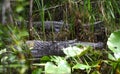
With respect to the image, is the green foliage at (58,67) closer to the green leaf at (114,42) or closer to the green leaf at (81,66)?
the green leaf at (81,66)

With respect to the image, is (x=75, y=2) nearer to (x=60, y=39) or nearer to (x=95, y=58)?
(x=60, y=39)

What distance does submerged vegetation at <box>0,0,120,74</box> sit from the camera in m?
1.64

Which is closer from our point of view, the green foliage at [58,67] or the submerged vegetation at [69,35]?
the submerged vegetation at [69,35]

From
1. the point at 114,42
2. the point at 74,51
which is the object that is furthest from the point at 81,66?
the point at 114,42

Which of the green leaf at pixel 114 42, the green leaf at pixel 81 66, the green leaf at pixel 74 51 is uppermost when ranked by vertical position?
the green leaf at pixel 114 42

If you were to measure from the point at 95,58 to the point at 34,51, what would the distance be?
52cm

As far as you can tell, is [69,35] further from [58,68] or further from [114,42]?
[58,68]

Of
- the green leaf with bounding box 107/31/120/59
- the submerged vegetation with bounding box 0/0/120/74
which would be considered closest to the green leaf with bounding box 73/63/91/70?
the submerged vegetation with bounding box 0/0/120/74

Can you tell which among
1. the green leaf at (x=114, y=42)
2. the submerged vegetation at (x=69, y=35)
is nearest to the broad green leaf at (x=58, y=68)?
the submerged vegetation at (x=69, y=35)

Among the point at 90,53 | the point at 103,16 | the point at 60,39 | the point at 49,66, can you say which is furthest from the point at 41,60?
the point at 103,16

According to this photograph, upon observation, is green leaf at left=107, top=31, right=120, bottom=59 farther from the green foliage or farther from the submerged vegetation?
the green foliage

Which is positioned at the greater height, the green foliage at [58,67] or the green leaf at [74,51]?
the green leaf at [74,51]

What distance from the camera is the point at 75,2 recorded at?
291cm

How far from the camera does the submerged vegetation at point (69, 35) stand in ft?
5.37
